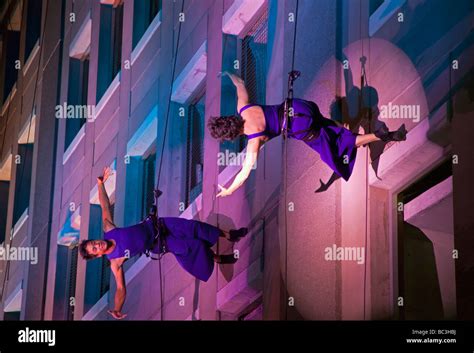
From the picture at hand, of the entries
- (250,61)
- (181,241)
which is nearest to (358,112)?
(250,61)

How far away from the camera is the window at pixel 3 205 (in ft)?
23.8

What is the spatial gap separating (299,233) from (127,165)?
52.8 inches

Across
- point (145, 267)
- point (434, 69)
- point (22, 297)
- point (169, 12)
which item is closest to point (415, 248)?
point (434, 69)

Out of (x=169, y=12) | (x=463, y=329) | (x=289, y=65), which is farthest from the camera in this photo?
(x=169, y=12)

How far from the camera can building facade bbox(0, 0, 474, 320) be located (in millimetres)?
6590

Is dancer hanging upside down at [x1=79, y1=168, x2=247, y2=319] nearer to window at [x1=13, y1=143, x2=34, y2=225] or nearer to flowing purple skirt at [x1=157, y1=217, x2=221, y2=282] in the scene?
flowing purple skirt at [x1=157, y1=217, x2=221, y2=282]

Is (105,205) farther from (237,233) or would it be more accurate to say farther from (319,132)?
(319,132)

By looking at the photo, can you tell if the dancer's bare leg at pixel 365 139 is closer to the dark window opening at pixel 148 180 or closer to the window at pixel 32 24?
the dark window opening at pixel 148 180

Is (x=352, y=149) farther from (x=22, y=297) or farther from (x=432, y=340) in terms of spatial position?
(x=22, y=297)

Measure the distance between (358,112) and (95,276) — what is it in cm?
216

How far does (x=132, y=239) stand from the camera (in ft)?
22.6

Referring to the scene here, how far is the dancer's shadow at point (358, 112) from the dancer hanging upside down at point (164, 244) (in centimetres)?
78

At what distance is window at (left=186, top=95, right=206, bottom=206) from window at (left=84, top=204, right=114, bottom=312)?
0.65 metres

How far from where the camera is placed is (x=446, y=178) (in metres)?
6.68
